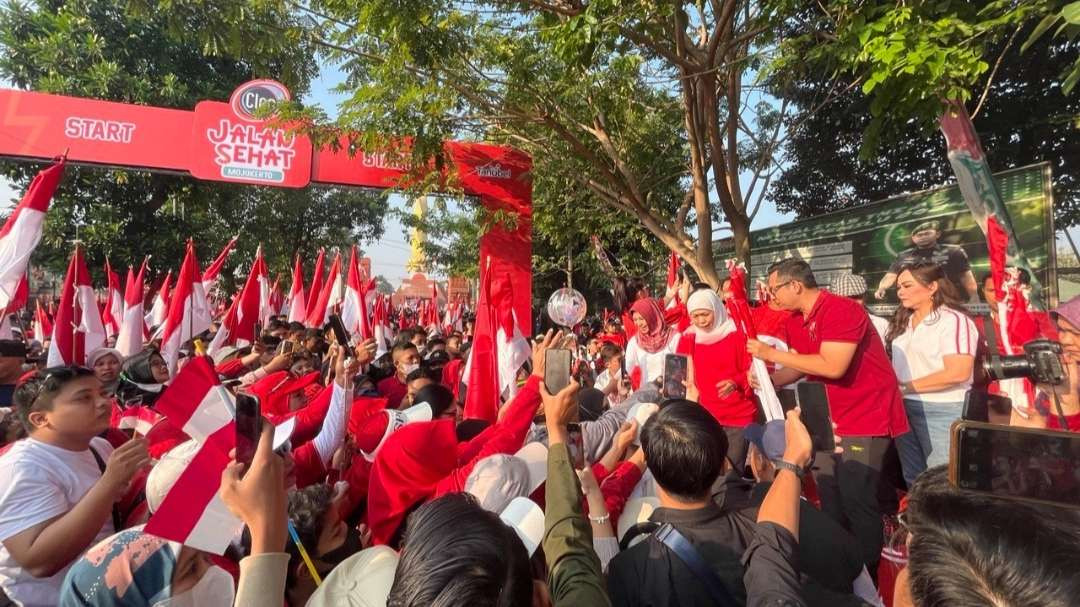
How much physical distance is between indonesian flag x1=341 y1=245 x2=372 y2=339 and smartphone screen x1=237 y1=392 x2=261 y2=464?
196 inches

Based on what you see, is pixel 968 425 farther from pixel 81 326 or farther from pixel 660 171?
pixel 660 171

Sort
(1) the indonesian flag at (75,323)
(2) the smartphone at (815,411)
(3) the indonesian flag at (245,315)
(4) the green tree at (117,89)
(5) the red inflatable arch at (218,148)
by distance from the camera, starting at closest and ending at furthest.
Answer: (2) the smartphone at (815,411) < (1) the indonesian flag at (75,323) < (3) the indonesian flag at (245,315) < (5) the red inflatable arch at (218,148) < (4) the green tree at (117,89)

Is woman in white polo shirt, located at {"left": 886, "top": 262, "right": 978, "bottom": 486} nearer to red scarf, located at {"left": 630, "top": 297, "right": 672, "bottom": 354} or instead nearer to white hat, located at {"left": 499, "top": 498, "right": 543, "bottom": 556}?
red scarf, located at {"left": 630, "top": 297, "right": 672, "bottom": 354}

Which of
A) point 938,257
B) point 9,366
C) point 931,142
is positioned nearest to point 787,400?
point 9,366

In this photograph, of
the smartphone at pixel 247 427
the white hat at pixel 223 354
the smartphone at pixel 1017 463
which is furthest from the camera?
the white hat at pixel 223 354

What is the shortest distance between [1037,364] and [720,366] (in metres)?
2.06

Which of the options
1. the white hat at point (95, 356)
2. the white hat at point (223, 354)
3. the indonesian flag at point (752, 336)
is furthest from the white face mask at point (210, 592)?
the white hat at point (223, 354)

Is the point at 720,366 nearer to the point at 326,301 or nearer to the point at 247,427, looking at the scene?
the point at 247,427

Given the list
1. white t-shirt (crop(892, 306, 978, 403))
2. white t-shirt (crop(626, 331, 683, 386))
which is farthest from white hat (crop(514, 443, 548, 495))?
white t-shirt (crop(626, 331, 683, 386))

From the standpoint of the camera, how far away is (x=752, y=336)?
4.16 metres

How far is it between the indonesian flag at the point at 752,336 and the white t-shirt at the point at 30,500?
2.58 metres

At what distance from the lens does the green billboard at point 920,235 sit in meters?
5.72

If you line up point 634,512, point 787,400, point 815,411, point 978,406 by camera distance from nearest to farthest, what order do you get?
point 815,411
point 634,512
point 978,406
point 787,400

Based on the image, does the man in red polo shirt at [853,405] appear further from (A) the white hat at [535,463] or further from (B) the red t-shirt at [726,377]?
(A) the white hat at [535,463]
